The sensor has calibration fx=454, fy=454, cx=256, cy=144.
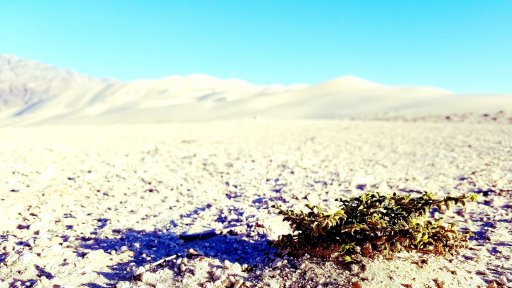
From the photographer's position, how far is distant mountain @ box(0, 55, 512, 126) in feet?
87.9

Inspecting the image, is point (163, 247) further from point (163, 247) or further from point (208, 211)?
point (208, 211)

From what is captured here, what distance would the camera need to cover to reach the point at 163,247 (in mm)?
3420

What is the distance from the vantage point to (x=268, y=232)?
12.1 ft

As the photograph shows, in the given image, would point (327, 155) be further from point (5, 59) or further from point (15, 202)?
point (5, 59)

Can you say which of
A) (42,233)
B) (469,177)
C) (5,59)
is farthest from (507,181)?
(5,59)

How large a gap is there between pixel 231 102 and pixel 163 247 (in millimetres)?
36720

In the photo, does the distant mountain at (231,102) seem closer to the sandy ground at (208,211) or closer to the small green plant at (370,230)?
the sandy ground at (208,211)

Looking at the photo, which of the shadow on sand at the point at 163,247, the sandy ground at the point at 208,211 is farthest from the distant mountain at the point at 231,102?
the shadow on sand at the point at 163,247

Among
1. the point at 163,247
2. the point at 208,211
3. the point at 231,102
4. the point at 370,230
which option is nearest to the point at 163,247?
the point at 163,247

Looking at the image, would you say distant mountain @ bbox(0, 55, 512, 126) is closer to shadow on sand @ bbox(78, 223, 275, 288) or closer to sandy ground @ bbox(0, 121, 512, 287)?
sandy ground @ bbox(0, 121, 512, 287)

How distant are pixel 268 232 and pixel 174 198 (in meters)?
1.67

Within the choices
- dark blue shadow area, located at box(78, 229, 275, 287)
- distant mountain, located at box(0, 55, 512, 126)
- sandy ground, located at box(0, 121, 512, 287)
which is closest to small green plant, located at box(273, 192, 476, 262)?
sandy ground, located at box(0, 121, 512, 287)

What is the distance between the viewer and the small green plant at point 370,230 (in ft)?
8.97

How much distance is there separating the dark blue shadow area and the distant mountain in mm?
20954
